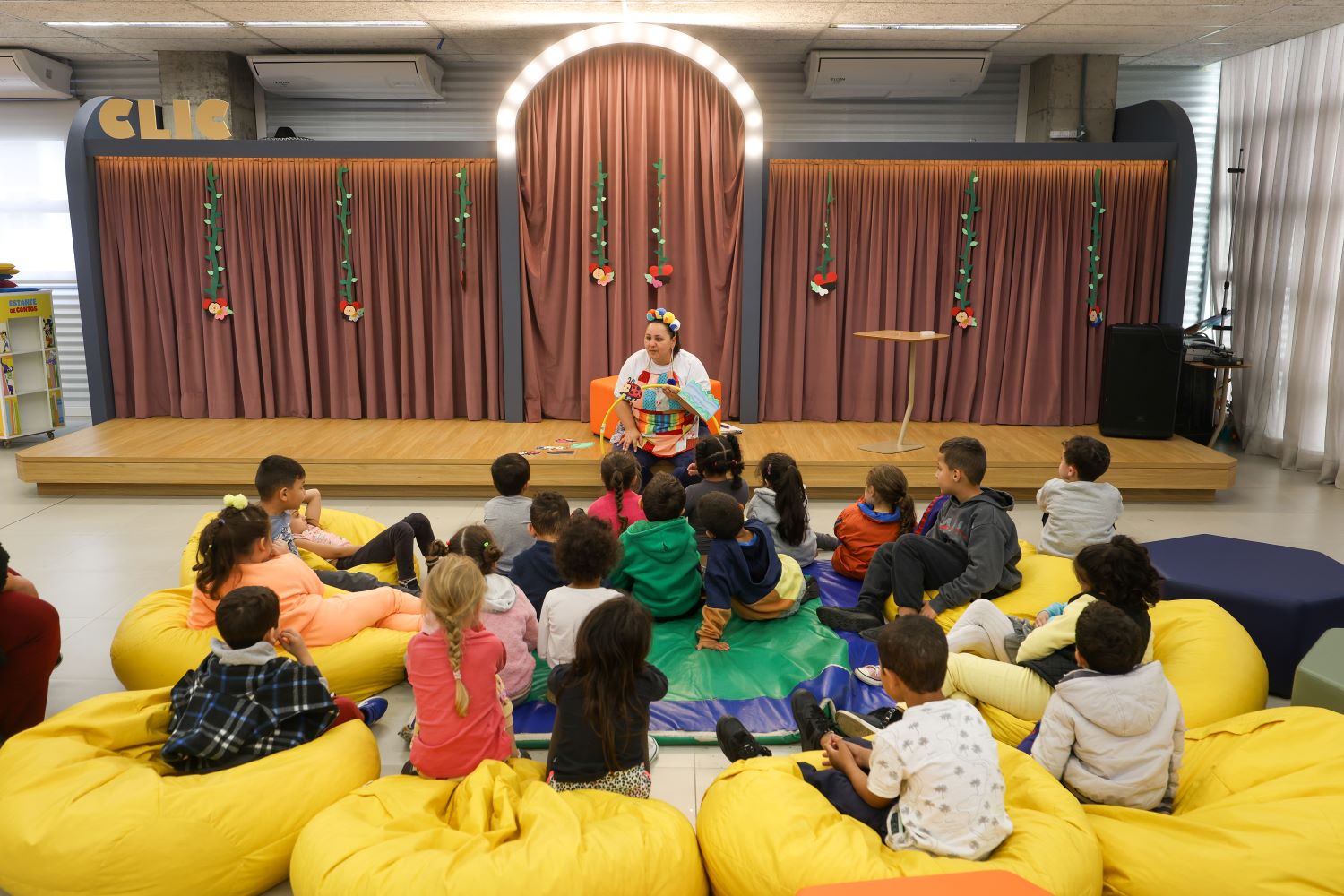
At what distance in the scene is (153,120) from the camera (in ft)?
24.2

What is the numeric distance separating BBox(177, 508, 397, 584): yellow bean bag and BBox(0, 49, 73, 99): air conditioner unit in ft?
18.2

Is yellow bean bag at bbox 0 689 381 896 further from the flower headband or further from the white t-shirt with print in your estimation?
the flower headband

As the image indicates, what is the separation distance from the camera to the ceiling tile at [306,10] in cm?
636

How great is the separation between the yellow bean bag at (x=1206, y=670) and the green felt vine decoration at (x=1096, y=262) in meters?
4.41

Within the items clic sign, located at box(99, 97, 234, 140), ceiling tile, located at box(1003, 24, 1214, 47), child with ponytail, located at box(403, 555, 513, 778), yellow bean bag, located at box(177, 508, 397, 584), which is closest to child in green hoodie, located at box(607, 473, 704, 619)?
Result: yellow bean bag, located at box(177, 508, 397, 584)

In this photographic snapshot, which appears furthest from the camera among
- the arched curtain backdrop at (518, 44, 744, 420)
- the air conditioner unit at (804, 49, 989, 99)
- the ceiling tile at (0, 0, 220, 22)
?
the air conditioner unit at (804, 49, 989, 99)

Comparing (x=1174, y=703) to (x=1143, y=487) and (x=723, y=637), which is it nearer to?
(x=723, y=637)

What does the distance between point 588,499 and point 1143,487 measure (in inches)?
136

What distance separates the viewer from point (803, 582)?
14.4 feet

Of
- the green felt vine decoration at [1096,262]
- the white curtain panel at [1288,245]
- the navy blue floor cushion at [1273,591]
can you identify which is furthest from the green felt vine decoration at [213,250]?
the white curtain panel at [1288,245]

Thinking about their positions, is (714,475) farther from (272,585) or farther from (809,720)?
(272,585)

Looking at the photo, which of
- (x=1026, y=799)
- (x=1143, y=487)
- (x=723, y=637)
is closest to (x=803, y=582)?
(x=723, y=637)

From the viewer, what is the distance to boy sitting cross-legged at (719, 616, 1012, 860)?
230 centimetres

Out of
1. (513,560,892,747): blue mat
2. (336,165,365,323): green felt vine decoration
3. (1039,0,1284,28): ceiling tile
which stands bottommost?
(513,560,892,747): blue mat
